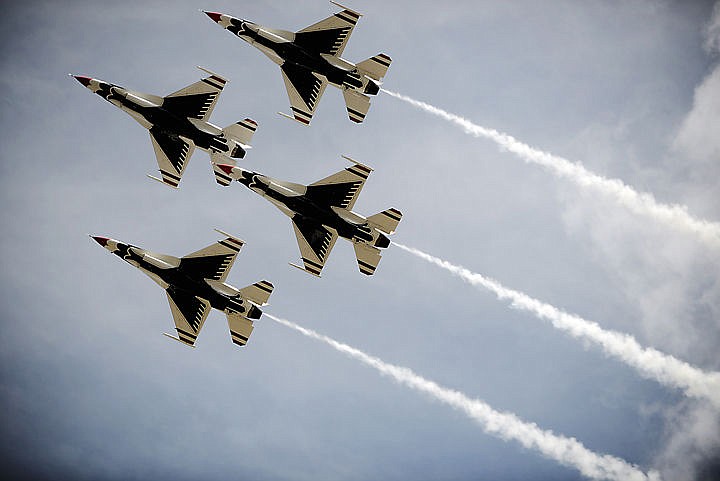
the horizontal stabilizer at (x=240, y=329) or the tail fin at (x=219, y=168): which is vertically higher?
the tail fin at (x=219, y=168)

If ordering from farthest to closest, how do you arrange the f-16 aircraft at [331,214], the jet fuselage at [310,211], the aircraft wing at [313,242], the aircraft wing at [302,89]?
the aircraft wing at [302,89], the aircraft wing at [313,242], the f-16 aircraft at [331,214], the jet fuselage at [310,211]

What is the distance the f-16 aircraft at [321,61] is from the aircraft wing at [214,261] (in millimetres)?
14911

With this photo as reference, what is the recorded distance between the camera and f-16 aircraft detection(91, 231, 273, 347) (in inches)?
3233

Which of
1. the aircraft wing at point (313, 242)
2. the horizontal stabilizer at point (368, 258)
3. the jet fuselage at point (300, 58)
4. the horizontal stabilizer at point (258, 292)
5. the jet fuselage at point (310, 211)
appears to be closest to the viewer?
the jet fuselage at point (310, 211)

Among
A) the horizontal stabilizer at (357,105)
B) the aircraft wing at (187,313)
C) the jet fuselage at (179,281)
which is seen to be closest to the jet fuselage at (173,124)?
the horizontal stabilizer at (357,105)

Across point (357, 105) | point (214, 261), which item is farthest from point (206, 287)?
point (357, 105)

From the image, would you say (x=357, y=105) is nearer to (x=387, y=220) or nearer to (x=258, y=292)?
(x=387, y=220)

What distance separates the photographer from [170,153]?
85.8 metres

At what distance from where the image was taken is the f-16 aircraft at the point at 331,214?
267 feet

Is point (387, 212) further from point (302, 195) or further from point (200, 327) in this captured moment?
point (200, 327)

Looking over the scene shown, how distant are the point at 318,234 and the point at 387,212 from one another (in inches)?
258

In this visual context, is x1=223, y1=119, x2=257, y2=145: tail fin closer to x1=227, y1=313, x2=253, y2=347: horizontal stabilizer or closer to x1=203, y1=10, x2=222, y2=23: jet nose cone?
x1=203, y1=10, x2=222, y2=23: jet nose cone

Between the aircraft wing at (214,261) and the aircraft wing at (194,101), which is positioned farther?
the aircraft wing at (194,101)

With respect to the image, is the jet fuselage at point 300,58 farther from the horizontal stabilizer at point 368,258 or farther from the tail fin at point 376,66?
the horizontal stabilizer at point 368,258
